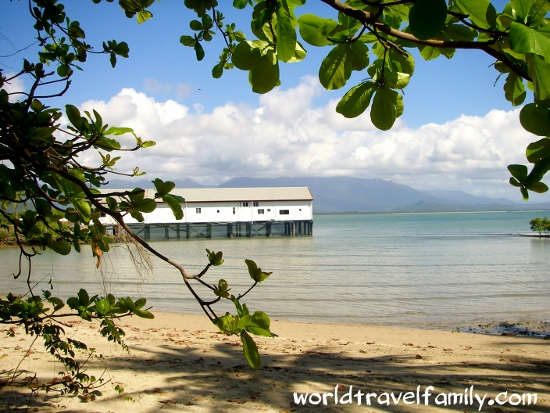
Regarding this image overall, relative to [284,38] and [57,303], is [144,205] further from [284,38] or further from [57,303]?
[57,303]

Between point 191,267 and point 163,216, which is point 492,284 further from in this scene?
point 163,216

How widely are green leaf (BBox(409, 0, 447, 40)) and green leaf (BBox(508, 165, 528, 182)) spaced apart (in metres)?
0.25

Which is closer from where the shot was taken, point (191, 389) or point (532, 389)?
point (191, 389)

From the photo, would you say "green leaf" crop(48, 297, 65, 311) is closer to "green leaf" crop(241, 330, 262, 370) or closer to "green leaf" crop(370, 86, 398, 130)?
"green leaf" crop(241, 330, 262, 370)

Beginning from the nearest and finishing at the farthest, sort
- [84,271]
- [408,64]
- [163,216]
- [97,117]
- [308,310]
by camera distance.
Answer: [408,64] < [97,117] < [308,310] < [84,271] < [163,216]

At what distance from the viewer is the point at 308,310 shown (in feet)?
46.6

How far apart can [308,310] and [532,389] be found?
9.27 meters

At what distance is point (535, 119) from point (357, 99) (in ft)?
1.06

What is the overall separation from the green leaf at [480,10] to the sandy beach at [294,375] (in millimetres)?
3799

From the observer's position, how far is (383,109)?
0.92 metres

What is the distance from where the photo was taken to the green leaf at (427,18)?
2.17 feet

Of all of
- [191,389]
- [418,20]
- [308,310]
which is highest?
[418,20]

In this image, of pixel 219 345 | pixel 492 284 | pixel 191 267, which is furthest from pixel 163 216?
pixel 219 345

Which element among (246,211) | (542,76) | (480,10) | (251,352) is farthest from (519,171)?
(246,211)
